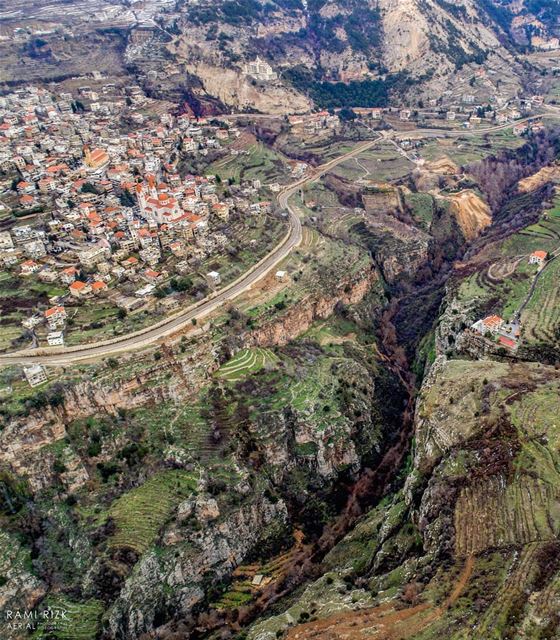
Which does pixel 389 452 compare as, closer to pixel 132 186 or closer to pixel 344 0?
pixel 132 186

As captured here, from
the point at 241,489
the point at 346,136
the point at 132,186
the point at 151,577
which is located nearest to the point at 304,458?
the point at 241,489

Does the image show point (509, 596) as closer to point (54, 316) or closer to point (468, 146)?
point (54, 316)

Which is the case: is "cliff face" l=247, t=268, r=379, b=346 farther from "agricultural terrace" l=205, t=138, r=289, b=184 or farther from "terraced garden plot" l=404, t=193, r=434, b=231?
"agricultural terrace" l=205, t=138, r=289, b=184

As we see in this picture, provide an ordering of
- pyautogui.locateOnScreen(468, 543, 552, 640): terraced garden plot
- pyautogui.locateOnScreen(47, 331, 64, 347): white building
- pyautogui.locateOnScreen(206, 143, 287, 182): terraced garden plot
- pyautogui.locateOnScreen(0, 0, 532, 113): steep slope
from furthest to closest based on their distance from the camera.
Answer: pyautogui.locateOnScreen(0, 0, 532, 113): steep slope, pyautogui.locateOnScreen(206, 143, 287, 182): terraced garden plot, pyautogui.locateOnScreen(47, 331, 64, 347): white building, pyautogui.locateOnScreen(468, 543, 552, 640): terraced garden plot

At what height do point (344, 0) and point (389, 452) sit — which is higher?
point (344, 0)

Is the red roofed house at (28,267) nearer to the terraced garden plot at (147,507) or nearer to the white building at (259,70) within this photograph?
the terraced garden plot at (147,507)

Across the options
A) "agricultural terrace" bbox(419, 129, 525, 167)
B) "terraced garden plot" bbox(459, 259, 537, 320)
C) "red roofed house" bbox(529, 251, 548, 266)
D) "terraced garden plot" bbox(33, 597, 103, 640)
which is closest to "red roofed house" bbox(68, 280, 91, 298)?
"terraced garden plot" bbox(33, 597, 103, 640)

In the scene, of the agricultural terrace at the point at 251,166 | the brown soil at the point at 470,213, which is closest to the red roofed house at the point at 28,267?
the agricultural terrace at the point at 251,166
